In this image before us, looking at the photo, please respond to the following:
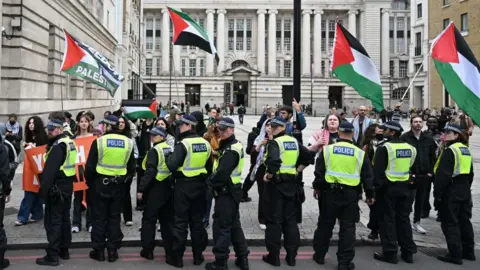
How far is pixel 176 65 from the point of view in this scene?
247 ft

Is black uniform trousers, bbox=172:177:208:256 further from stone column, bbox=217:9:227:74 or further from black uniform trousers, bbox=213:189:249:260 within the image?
stone column, bbox=217:9:227:74

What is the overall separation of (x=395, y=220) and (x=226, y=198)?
2.65m

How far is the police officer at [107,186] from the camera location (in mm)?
6562

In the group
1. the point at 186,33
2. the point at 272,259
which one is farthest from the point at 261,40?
the point at 272,259

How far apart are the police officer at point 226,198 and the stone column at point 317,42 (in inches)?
2807

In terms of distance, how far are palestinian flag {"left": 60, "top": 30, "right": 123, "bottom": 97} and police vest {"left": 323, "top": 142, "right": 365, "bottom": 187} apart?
684cm

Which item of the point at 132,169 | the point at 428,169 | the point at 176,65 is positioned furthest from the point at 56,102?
the point at 176,65

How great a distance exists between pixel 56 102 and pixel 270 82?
59.6m

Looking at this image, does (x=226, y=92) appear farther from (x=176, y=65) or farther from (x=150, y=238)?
(x=150, y=238)

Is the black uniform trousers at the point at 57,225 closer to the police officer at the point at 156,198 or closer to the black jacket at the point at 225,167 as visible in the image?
the police officer at the point at 156,198

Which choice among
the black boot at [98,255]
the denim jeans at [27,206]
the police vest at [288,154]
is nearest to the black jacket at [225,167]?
the police vest at [288,154]

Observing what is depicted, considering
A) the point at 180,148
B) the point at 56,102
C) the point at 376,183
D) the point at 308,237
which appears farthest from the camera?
the point at 56,102

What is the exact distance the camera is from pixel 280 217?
6.55 m

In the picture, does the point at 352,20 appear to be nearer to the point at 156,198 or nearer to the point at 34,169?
the point at 34,169
